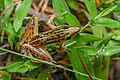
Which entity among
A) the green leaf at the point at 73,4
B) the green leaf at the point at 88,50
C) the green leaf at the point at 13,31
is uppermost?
the green leaf at the point at 73,4

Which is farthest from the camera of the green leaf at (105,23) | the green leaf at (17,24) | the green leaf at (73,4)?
the green leaf at (73,4)

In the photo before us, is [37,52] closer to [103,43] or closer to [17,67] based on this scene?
[17,67]

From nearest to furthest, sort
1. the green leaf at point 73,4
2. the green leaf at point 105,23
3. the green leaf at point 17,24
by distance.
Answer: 1. the green leaf at point 105,23
2. the green leaf at point 17,24
3. the green leaf at point 73,4

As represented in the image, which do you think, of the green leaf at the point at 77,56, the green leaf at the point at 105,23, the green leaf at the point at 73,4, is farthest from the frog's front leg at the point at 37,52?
the green leaf at the point at 73,4

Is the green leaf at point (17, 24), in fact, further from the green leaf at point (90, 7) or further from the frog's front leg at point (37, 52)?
the green leaf at point (90, 7)

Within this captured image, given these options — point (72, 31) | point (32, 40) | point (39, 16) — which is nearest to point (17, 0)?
point (39, 16)

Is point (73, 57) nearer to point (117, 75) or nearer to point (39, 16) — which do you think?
point (39, 16)
